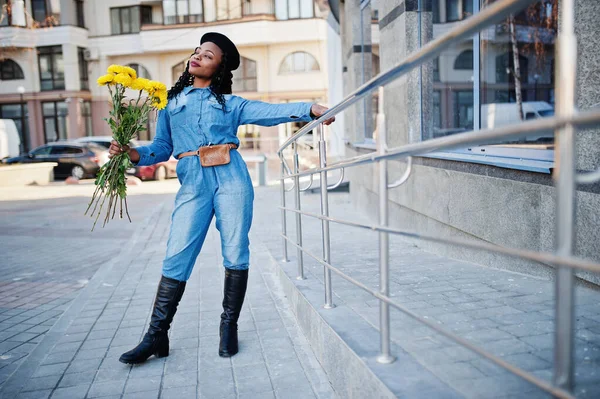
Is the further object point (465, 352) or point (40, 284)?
point (40, 284)

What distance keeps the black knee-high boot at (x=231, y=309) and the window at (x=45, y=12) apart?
35.9 meters

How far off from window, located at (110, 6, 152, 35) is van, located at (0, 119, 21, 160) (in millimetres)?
14758

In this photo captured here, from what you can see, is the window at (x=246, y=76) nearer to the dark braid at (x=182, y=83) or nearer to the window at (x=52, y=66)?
the window at (x=52, y=66)

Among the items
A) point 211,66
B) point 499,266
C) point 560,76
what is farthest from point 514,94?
point 560,76

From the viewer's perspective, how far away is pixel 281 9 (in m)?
33.3

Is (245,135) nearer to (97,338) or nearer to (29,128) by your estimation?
(29,128)

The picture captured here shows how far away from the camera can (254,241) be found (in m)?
6.82

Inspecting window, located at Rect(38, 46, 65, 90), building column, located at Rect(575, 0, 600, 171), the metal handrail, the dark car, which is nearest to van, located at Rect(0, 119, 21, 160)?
the dark car

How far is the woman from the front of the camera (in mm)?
3375

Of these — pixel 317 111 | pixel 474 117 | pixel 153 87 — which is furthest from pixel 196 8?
pixel 317 111

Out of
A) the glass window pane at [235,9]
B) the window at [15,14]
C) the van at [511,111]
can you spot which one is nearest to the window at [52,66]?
the window at [15,14]

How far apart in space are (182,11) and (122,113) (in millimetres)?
33671

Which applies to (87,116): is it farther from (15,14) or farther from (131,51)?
(15,14)

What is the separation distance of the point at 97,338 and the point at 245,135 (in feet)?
97.5
